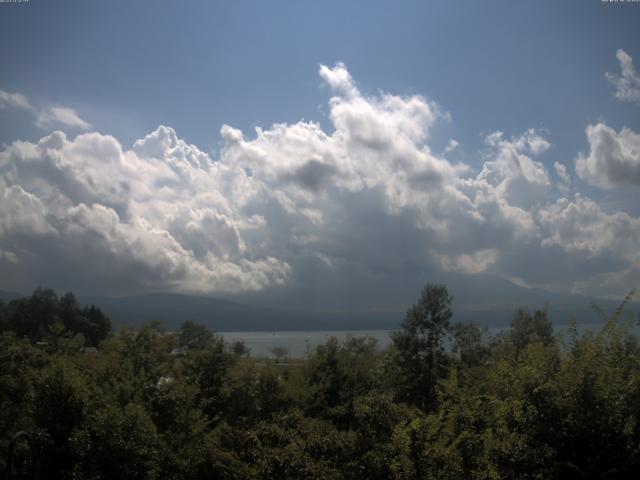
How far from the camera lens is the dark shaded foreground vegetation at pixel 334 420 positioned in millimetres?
10312

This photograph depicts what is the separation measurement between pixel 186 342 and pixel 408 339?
38.0 metres

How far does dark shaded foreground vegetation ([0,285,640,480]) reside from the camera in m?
10.3

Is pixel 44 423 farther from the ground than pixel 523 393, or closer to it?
closer to it

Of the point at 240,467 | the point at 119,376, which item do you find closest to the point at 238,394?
the point at 119,376

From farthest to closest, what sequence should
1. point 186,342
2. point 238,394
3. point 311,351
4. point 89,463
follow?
point 186,342 < point 311,351 < point 238,394 < point 89,463

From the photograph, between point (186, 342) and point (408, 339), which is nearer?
point (408, 339)

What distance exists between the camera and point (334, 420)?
2183 centimetres

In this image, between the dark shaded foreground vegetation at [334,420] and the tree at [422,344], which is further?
the tree at [422,344]

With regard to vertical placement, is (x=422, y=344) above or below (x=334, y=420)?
above

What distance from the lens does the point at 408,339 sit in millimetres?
38844

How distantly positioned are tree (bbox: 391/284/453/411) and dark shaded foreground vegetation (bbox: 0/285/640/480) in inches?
426

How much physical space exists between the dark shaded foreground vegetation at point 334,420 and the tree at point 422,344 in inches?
426

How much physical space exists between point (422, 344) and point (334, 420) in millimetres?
18122

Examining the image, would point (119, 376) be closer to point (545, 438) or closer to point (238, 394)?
point (238, 394)
